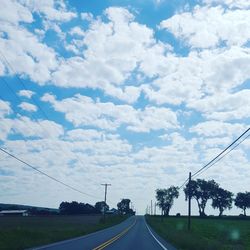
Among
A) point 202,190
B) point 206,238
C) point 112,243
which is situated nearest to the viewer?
point 112,243

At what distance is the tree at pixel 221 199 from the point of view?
180 meters

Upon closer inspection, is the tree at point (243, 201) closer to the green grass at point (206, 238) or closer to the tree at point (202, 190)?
the tree at point (202, 190)

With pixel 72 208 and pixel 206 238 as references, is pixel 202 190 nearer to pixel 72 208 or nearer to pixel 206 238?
pixel 72 208

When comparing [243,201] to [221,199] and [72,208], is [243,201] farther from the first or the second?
[72,208]

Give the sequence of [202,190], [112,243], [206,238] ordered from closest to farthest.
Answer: [112,243] → [206,238] → [202,190]

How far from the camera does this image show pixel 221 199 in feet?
595

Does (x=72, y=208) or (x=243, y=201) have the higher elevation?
(x=243, y=201)

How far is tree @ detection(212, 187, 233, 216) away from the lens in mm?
179750

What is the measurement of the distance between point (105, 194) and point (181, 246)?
242ft

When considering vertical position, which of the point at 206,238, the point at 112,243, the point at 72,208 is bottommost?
the point at 112,243

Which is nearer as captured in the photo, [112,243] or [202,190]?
[112,243]

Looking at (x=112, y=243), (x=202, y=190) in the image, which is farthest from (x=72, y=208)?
(x=112, y=243)

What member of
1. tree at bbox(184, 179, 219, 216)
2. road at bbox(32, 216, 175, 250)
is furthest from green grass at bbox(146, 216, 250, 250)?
tree at bbox(184, 179, 219, 216)

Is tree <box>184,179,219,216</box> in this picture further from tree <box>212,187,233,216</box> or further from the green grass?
the green grass
